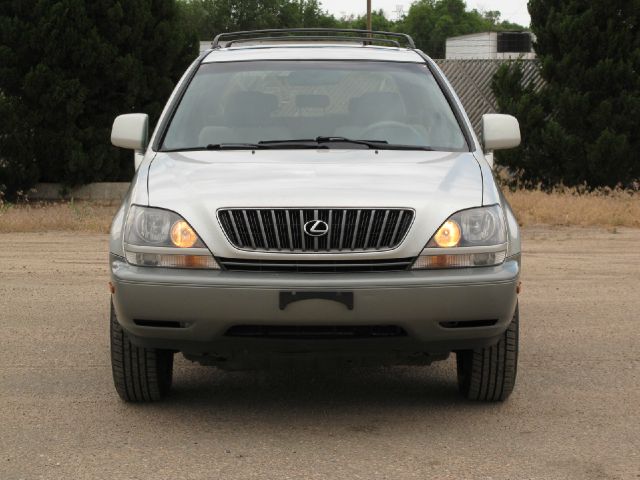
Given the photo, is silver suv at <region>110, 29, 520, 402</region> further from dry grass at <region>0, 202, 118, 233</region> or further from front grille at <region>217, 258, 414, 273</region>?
dry grass at <region>0, 202, 118, 233</region>

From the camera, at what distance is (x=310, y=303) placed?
5320mm

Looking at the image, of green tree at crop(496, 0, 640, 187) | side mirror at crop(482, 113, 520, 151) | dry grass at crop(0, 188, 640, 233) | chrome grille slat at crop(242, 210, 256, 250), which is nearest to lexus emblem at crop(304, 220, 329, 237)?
chrome grille slat at crop(242, 210, 256, 250)

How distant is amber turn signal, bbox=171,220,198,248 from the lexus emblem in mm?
498

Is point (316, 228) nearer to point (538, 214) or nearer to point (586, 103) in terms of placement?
point (538, 214)

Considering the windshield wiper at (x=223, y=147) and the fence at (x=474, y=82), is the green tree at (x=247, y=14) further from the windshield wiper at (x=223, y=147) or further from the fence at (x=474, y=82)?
the windshield wiper at (x=223, y=147)

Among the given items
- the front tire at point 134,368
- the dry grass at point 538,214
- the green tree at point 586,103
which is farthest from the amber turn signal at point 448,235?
the green tree at point 586,103

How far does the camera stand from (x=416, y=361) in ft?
19.3

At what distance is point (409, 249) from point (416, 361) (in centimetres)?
69

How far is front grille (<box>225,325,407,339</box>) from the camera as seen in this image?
5.43 metres

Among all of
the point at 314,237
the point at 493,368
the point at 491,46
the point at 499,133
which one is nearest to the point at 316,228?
the point at 314,237

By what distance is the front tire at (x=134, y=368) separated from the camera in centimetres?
605

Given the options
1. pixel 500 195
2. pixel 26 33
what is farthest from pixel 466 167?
pixel 26 33

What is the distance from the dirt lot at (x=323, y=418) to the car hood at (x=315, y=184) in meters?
0.86

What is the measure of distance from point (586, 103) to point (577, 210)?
3.43 meters
